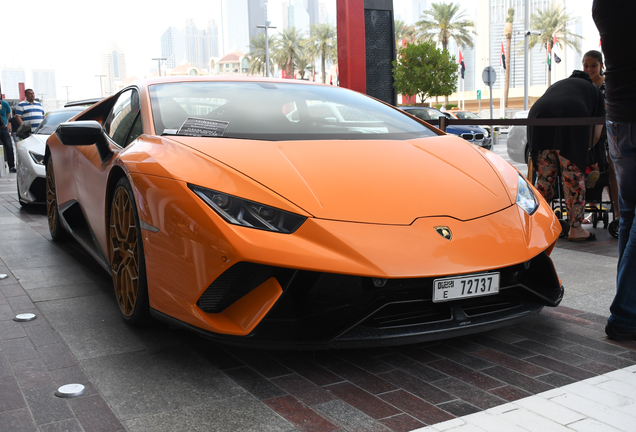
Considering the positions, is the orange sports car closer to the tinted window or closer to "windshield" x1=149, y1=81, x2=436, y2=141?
"windshield" x1=149, y1=81, x2=436, y2=141

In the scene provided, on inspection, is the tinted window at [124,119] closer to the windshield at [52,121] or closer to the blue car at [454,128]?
the windshield at [52,121]

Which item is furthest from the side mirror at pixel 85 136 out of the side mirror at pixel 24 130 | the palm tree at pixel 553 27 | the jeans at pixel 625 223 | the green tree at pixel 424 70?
the palm tree at pixel 553 27

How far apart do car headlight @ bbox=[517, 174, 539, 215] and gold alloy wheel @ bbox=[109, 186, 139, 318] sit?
5.57ft

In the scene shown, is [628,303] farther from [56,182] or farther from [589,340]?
[56,182]

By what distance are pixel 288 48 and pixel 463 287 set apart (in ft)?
198

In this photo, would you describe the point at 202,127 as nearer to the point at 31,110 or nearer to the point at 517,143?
the point at 517,143

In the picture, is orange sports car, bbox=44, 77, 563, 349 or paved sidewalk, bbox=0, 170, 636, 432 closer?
paved sidewalk, bbox=0, 170, 636, 432

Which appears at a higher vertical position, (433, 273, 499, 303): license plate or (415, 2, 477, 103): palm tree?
(415, 2, 477, 103): palm tree

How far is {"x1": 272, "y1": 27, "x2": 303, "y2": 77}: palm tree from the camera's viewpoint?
197ft

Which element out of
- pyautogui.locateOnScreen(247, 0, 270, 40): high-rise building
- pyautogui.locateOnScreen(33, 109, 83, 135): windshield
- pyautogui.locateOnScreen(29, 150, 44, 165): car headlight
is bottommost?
pyautogui.locateOnScreen(29, 150, 44, 165): car headlight

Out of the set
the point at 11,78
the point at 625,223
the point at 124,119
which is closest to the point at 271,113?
the point at 124,119

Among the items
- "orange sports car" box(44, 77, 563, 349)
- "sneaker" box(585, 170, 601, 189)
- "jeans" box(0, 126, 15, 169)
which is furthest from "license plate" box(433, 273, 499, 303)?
"jeans" box(0, 126, 15, 169)

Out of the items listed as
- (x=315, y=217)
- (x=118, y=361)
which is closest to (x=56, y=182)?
(x=118, y=361)

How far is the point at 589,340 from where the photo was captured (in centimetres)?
277
